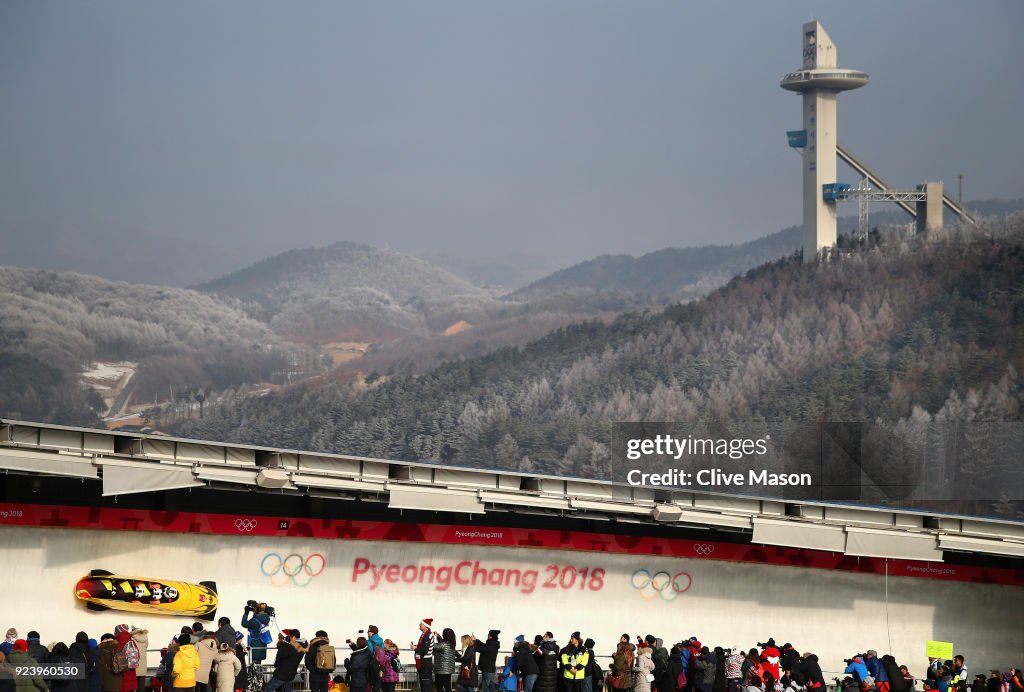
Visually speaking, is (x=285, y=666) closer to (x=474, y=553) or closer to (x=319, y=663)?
(x=319, y=663)

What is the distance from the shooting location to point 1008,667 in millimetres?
31391

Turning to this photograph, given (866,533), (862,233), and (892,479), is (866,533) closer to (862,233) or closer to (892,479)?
(892,479)

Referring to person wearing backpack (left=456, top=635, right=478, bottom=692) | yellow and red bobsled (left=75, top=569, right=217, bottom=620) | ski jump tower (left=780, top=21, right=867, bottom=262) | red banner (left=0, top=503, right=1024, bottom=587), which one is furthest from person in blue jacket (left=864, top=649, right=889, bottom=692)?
ski jump tower (left=780, top=21, right=867, bottom=262)

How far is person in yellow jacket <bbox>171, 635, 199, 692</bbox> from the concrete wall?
3.82m

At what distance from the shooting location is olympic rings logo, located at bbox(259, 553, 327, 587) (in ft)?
87.7

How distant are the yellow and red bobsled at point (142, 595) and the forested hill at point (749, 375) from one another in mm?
132304

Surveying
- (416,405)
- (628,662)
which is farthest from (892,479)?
(628,662)

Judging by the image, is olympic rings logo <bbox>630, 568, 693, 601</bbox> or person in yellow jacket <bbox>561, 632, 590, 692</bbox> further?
olympic rings logo <bbox>630, 568, 693, 601</bbox>

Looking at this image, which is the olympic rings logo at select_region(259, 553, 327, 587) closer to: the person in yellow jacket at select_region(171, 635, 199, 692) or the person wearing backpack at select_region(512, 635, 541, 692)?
the person wearing backpack at select_region(512, 635, 541, 692)

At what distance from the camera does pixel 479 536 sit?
28.4m

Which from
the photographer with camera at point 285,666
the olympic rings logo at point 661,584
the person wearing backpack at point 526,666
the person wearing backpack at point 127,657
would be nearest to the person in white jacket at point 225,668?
the photographer with camera at point 285,666

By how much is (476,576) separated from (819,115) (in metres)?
152

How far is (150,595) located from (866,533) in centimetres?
1394

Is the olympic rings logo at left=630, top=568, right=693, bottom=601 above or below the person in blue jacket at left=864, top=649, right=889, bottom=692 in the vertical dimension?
above
